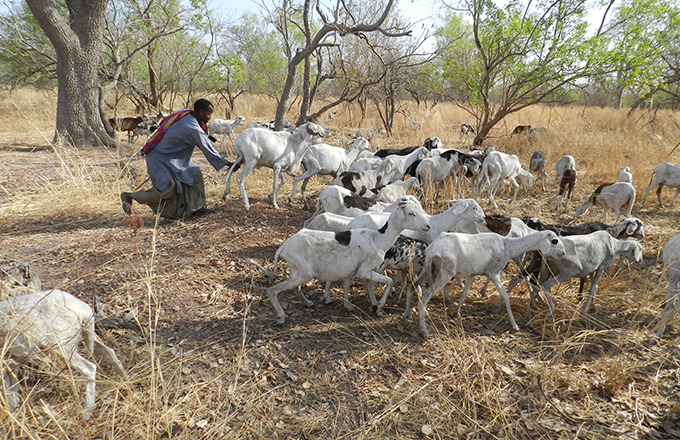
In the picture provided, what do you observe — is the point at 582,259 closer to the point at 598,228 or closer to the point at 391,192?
the point at 598,228

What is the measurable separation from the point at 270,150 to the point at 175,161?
1.80 meters

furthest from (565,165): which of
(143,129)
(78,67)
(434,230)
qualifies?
(78,67)

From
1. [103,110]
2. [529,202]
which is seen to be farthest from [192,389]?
[103,110]

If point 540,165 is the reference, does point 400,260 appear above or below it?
below

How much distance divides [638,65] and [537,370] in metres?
12.1

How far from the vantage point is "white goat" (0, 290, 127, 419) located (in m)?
2.58

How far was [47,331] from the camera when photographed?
8.93 ft

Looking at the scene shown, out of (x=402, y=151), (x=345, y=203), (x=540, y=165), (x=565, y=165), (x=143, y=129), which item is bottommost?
(x=345, y=203)

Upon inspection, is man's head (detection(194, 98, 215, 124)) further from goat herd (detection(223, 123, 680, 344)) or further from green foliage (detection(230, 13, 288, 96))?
green foliage (detection(230, 13, 288, 96))

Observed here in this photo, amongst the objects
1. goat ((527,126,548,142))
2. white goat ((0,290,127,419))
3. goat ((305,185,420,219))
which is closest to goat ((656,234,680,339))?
goat ((305,185,420,219))

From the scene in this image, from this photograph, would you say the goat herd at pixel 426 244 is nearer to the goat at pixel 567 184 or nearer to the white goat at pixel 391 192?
the white goat at pixel 391 192

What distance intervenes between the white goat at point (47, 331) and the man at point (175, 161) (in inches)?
146

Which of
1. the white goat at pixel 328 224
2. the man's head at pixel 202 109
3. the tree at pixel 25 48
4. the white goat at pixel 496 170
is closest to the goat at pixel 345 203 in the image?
the white goat at pixel 328 224

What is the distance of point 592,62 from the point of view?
38.5 ft
